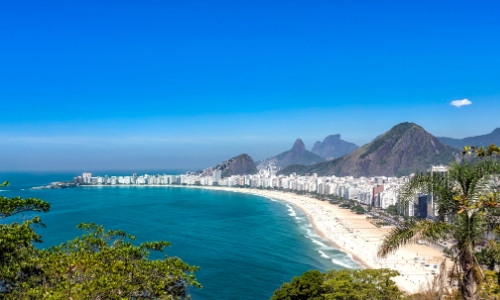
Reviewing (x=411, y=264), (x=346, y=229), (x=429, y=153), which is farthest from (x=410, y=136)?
(x=411, y=264)

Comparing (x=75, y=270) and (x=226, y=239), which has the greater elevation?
(x=75, y=270)

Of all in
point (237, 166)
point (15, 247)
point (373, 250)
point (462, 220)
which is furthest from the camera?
point (237, 166)

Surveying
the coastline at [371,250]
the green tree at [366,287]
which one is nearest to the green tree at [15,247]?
the green tree at [366,287]

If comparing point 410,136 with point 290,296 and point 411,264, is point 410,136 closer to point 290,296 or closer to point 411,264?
point 411,264

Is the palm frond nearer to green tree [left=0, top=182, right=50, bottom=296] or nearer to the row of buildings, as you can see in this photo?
green tree [left=0, top=182, right=50, bottom=296]

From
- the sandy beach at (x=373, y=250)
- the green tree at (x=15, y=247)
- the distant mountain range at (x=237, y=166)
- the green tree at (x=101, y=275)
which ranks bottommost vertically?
the sandy beach at (x=373, y=250)

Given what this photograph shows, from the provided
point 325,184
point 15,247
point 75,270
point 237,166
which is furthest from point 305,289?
point 237,166

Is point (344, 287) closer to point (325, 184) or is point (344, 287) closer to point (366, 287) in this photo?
point (366, 287)

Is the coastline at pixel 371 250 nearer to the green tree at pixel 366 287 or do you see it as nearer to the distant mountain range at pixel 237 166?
the green tree at pixel 366 287
